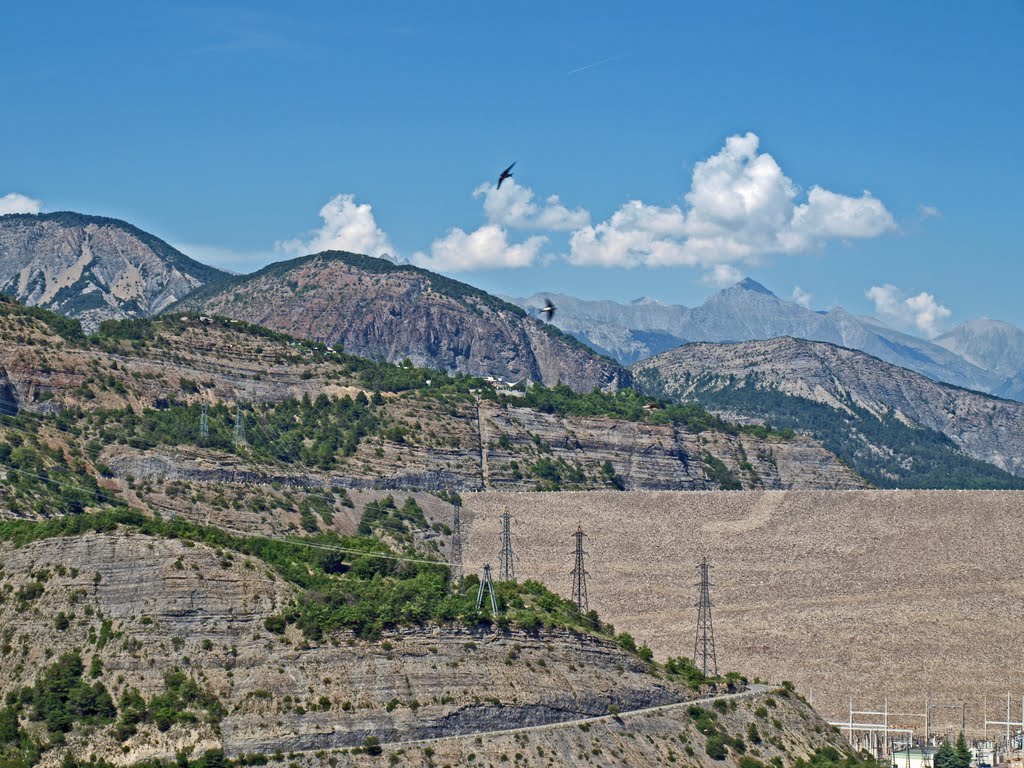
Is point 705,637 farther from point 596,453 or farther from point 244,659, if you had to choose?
point 596,453

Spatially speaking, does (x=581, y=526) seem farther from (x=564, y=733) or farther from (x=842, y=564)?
(x=564, y=733)

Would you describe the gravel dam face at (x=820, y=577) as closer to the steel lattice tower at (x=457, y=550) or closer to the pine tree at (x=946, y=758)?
the steel lattice tower at (x=457, y=550)

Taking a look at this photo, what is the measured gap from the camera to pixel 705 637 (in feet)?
446

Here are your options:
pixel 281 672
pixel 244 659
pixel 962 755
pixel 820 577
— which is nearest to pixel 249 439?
pixel 820 577

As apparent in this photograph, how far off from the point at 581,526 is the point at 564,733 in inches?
2112

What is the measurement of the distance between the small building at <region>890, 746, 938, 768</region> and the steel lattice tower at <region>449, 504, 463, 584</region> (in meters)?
27.4

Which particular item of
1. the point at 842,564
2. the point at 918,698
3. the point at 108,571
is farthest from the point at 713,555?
the point at 108,571

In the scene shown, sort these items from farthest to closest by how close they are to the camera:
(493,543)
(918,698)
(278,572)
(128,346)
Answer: (128,346) → (493,543) → (918,698) → (278,572)

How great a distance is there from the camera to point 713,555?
15362cm

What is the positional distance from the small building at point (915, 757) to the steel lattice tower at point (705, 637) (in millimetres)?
11665

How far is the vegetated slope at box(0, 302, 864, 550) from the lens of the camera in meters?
153

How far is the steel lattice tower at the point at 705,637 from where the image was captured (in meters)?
133

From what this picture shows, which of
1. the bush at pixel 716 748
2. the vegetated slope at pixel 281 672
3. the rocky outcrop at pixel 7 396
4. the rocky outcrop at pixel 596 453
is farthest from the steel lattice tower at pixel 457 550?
the rocky outcrop at pixel 7 396

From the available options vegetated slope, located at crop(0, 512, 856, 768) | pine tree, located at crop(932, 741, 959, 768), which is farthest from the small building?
vegetated slope, located at crop(0, 512, 856, 768)
